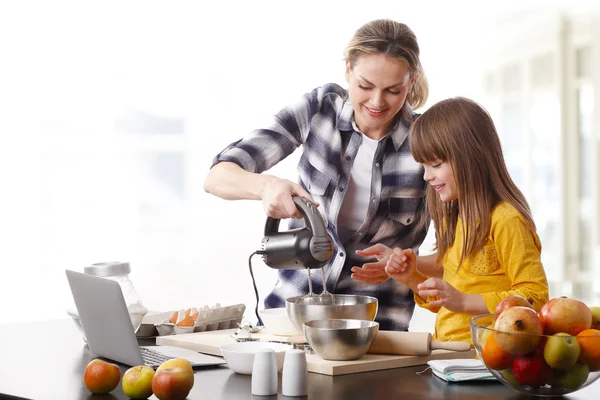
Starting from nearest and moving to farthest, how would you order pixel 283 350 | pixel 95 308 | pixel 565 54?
1. pixel 283 350
2. pixel 95 308
3. pixel 565 54

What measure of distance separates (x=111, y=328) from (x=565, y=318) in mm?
998

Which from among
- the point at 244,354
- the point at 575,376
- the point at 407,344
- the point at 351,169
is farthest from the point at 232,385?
the point at 351,169

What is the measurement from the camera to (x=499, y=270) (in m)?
2.29

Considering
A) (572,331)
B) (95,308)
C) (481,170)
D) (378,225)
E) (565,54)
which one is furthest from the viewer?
(565,54)

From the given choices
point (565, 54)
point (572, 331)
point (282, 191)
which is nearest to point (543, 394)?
point (572, 331)

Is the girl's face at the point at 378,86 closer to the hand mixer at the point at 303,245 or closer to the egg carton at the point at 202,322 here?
the hand mixer at the point at 303,245

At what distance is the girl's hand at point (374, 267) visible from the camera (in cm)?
241

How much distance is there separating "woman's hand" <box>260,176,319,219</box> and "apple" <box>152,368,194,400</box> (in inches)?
28.6

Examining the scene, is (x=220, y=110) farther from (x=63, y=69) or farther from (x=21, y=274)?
(x=21, y=274)

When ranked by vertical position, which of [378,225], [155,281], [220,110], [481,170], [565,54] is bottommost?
[155,281]

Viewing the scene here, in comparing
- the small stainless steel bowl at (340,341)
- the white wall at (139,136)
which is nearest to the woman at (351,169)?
the small stainless steel bowl at (340,341)

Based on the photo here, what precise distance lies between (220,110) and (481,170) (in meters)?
3.11

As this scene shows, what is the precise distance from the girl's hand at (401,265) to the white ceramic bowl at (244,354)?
2.12 ft

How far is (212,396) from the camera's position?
1.50 meters
